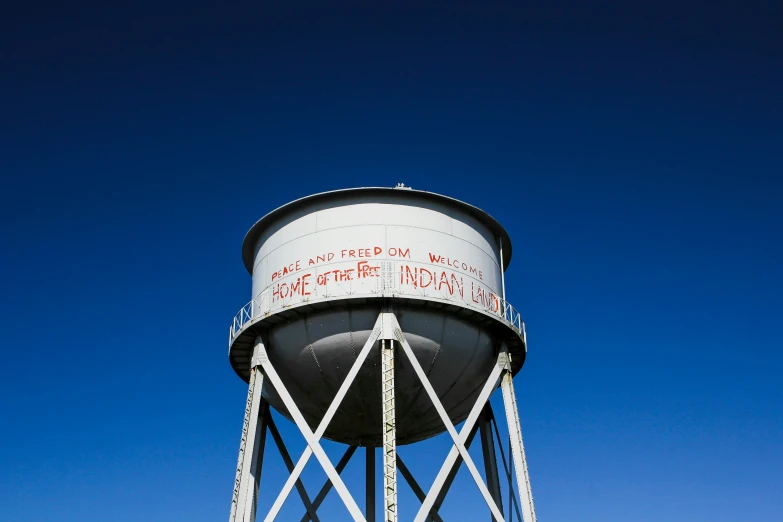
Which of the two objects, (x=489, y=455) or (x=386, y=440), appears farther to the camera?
(x=489, y=455)

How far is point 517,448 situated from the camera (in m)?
16.5

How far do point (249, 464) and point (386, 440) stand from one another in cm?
332

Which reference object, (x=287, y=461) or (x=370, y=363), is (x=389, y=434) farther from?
(x=287, y=461)

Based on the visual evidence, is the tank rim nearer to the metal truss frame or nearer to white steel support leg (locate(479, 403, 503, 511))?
the metal truss frame

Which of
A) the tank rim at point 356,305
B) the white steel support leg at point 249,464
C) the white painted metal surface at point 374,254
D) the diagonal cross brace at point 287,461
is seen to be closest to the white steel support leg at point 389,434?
the tank rim at point 356,305

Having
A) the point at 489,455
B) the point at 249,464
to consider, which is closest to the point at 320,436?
the point at 249,464

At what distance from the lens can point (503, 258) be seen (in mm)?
19344

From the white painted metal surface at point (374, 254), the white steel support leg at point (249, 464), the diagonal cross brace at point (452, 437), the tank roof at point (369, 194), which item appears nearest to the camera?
the diagonal cross brace at point (452, 437)

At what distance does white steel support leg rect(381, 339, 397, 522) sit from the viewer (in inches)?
550

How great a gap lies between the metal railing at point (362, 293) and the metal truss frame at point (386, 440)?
0.51 m

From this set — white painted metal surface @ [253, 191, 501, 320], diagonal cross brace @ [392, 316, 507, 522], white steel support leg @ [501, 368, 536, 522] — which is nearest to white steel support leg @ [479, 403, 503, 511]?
white steel support leg @ [501, 368, 536, 522]

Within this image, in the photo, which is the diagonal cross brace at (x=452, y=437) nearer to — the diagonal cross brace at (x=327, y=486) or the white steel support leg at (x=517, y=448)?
the white steel support leg at (x=517, y=448)

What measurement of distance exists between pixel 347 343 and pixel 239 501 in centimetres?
370

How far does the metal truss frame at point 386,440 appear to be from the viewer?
14750 millimetres
